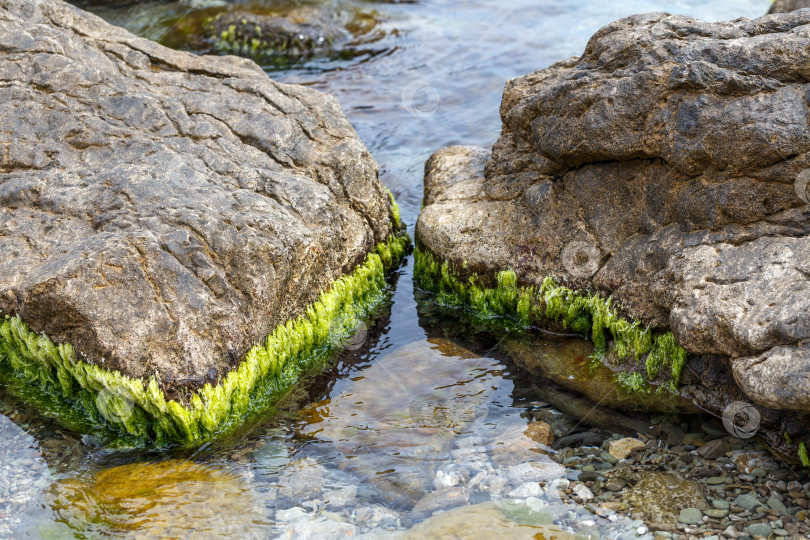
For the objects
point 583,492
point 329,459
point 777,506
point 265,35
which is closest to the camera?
point 777,506

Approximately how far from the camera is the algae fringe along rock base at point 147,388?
5238 millimetres

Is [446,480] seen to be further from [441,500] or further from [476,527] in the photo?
[476,527]

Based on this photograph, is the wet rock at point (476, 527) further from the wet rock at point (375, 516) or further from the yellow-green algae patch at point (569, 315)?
the yellow-green algae patch at point (569, 315)

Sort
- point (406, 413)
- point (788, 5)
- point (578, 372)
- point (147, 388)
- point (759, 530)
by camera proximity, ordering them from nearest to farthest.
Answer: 1. point (759, 530)
2. point (147, 388)
3. point (406, 413)
4. point (578, 372)
5. point (788, 5)

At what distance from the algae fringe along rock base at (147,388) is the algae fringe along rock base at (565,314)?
134 centimetres

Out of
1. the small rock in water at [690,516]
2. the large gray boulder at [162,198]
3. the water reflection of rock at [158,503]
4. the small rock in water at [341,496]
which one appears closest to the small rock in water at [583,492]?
the small rock in water at [690,516]

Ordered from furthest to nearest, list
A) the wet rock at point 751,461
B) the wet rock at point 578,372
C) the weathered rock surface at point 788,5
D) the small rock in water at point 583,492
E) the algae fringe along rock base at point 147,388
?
the weathered rock surface at point 788,5, the wet rock at point 578,372, the algae fringe along rock base at point 147,388, the wet rock at point 751,461, the small rock in water at point 583,492

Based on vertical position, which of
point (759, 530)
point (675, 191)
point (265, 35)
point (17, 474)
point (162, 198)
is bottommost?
point (759, 530)

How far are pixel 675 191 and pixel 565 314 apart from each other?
143 centimetres

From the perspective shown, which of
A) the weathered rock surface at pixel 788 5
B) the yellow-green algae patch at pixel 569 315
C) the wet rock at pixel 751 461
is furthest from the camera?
the weathered rock surface at pixel 788 5

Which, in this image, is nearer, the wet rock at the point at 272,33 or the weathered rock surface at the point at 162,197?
the weathered rock surface at the point at 162,197

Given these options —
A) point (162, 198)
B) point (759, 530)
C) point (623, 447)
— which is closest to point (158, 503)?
point (162, 198)

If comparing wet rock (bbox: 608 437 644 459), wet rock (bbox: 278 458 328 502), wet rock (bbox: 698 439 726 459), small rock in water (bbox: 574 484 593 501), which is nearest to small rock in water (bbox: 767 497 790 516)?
wet rock (bbox: 698 439 726 459)

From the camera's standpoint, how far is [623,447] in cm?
539
